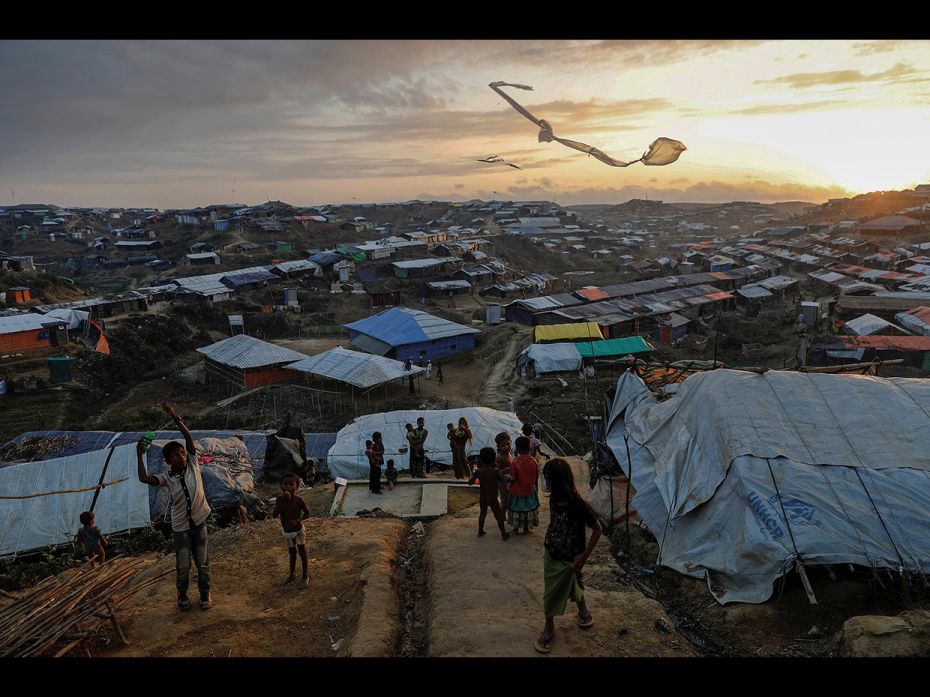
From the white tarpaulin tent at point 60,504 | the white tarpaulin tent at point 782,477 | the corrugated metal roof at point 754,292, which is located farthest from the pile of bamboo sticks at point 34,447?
the corrugated metal roof at point 754,292

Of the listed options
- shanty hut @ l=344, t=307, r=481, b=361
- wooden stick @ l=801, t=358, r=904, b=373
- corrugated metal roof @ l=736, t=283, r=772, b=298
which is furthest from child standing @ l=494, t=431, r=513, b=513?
corrugated metal roof @ l=736, t=283, r=772, b=298

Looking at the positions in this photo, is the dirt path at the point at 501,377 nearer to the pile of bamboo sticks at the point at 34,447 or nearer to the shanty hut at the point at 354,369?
the shanty hut at the point at 354,369
